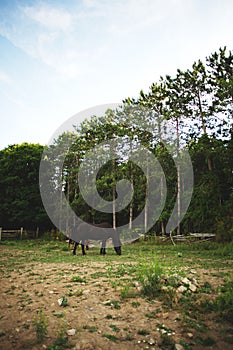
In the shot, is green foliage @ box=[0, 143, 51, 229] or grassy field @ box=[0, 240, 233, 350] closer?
grassy field @ box=[0, 240, 233, 350]

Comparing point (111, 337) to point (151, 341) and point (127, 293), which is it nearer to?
point (151, 341)

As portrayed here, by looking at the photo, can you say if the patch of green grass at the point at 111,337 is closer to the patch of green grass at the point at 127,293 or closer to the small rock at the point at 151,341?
the small rock at the point at 151,341

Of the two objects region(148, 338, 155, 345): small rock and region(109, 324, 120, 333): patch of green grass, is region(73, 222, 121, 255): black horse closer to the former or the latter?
region(109, 324, 120, 333): patch of green grass

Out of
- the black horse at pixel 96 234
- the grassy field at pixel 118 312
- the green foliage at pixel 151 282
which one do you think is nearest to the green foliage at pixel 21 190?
the black horse at pixel 96 234

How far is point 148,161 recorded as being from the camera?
26641 mm

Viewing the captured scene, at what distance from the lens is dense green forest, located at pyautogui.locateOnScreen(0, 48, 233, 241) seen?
59.5 ft

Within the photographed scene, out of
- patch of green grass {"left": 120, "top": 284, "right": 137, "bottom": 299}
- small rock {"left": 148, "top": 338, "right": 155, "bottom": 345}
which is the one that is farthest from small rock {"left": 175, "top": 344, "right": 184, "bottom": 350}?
patch of green grass {"left": 120, "top": 284, "right": 137, "bottom": 299}

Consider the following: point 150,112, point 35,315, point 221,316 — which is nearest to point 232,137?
point 150,112

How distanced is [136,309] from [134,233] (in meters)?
19.8

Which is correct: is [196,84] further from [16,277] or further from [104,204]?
[16,277]

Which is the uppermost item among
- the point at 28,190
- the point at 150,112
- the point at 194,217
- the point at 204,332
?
the point at 150,112

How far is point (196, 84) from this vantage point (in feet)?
68.1

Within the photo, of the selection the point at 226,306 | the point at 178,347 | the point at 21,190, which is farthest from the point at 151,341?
the point at 21,190

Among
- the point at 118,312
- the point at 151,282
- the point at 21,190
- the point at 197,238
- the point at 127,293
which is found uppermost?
the point at 21,190
